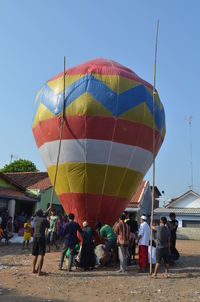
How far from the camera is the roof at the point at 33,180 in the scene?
967 inches

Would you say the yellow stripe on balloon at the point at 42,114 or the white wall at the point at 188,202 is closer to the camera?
the yellow stripe on balloon at the point at 42,114

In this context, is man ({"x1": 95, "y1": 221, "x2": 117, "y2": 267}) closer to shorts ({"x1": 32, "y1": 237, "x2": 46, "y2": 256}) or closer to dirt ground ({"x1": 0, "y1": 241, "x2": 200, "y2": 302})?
dirt ground ({"x1": 0, "y1": 241, "x2": 200, "y2": 302})

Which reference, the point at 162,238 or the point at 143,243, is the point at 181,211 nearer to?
the point at 143,243

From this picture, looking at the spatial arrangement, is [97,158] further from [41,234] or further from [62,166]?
[41,234]

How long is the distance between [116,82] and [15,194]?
11529mm

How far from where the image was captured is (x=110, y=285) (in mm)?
7809

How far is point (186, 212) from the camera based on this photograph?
1347 inches

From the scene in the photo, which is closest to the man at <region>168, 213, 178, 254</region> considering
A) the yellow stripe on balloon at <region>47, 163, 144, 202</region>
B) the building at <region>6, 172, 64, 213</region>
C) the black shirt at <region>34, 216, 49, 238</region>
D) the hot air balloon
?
the hot air balloon

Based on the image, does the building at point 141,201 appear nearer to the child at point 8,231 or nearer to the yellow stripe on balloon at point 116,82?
the child at point 8,231

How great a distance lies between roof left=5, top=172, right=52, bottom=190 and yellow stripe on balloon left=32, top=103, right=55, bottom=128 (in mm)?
12595

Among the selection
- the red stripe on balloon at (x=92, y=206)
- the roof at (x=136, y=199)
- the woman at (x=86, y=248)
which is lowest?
the woman at (x=86, y=248)

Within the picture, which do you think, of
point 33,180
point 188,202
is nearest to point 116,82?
point 33,180

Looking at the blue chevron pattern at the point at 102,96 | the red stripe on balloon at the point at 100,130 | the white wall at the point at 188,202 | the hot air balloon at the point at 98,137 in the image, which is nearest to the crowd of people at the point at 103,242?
the hot air balloon at the point at 98,137

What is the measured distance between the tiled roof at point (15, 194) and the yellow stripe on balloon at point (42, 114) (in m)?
8.30
